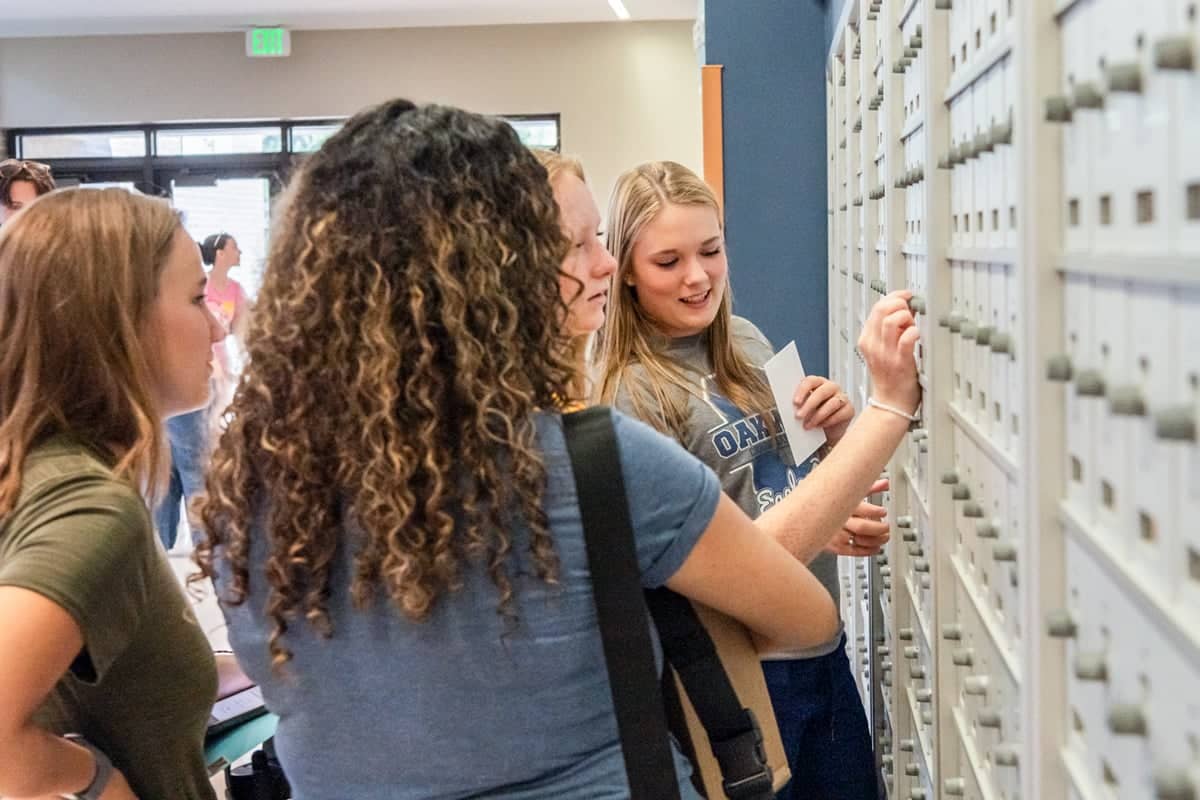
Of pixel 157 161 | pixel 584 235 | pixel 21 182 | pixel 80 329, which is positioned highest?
pixel 157 161

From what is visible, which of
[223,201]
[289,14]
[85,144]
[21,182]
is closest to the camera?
[21,182]

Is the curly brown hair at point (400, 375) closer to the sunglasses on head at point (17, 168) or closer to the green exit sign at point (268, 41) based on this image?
the sunglasses on head at point (17, 168)

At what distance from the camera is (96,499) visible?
4.12 feet

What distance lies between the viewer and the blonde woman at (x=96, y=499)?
3.94ft

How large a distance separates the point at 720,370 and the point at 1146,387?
4.09 feet

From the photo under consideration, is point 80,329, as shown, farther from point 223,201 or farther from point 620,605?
point 223,201

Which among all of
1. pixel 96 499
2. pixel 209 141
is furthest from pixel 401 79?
pixel 96 499

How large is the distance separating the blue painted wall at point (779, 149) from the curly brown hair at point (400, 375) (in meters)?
2.88

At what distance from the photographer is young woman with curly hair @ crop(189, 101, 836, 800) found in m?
1.05

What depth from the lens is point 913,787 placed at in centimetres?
197

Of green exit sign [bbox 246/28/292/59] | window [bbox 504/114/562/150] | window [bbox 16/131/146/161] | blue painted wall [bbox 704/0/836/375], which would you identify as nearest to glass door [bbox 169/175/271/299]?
window [bbox 16/131/146/161]

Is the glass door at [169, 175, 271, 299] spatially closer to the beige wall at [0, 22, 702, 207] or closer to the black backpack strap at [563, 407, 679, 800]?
the beige wall at [0, 22, 702, 207]

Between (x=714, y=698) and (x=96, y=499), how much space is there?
616mm

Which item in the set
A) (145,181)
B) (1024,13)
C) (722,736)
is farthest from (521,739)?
(145,181)
